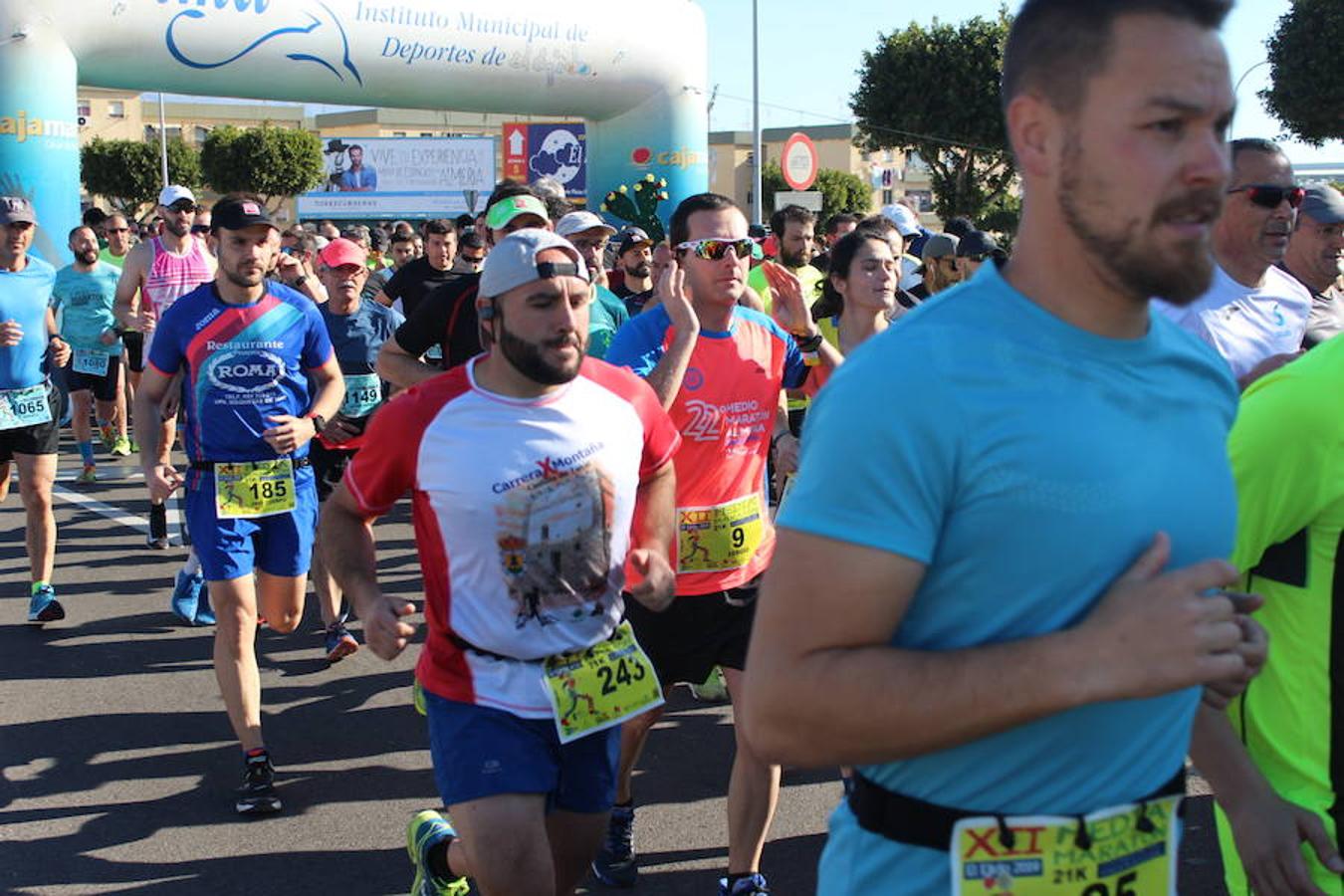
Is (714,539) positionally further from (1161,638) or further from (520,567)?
(1161,638)

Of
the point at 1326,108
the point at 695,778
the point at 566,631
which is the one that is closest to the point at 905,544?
the point at 566,631

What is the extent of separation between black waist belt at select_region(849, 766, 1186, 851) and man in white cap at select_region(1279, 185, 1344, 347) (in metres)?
3.85

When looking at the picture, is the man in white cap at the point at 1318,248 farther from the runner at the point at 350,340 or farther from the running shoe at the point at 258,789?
the runner at the point at 350,340

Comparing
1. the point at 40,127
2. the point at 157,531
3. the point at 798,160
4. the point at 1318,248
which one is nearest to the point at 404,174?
the point at 798,160

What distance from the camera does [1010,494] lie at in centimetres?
147

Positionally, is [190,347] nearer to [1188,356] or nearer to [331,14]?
[1188,356]

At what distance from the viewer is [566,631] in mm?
3289

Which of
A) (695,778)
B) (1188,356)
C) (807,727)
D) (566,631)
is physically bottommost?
(695,778)

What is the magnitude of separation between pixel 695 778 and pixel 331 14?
1607 centimetres

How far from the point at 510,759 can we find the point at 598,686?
271 millimetres

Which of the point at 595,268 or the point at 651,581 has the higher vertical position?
the point at 595,268

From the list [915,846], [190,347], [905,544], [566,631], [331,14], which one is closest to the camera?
[905,544]

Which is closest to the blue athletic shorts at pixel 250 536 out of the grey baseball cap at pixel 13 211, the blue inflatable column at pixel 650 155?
the grey baseball cap at pixel 13 211

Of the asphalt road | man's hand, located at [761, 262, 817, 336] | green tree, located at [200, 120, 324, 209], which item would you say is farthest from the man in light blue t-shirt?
green tree, located at [200, 120, 324, 209]
